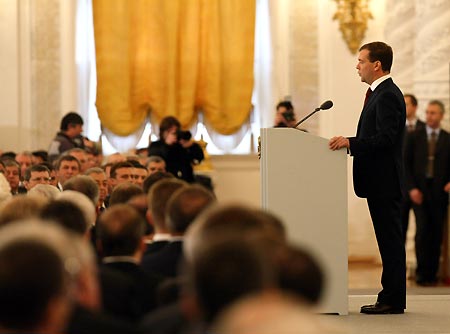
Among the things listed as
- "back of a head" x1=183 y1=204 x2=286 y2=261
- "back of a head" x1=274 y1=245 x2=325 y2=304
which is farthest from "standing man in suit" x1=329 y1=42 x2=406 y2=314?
"back of a head" x1=274 y1=245 x2=325 y2=304

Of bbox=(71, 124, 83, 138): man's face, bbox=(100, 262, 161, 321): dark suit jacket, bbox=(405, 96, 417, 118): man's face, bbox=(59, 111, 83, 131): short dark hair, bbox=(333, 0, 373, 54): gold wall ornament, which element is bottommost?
bbox=(100, 262, 161, 321): dark suit jacket

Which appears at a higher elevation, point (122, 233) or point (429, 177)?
point (122, 233)

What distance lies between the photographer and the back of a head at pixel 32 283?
2303 mm

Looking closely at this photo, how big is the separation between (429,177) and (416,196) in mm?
230

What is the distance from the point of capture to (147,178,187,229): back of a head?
16.1ft

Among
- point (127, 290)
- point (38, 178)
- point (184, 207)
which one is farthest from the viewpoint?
point (38, 178)

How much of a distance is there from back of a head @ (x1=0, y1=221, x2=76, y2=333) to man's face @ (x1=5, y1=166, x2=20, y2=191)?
25.3ft

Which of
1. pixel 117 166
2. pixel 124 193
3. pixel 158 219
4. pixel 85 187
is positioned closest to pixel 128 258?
pixel 158 219

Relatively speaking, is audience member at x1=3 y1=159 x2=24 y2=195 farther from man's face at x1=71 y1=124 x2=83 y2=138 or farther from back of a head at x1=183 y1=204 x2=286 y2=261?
back of a head at x1=183 y1=204 x2=286 y2=261

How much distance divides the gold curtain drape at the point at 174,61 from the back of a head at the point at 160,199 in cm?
832

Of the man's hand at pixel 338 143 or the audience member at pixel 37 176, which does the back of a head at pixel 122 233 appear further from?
the audience member at pixel 37 176

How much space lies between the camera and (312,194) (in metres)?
7.16

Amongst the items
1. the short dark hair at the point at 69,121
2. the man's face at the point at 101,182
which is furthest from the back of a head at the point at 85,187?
the short dark hair at the point at 69,121

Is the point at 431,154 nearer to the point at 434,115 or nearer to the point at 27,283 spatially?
the point at 434,115
